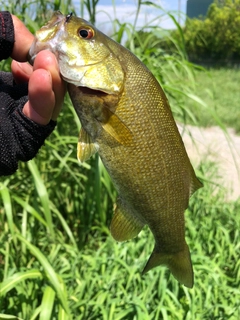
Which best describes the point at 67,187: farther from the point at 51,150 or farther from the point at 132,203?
the point at 132,203

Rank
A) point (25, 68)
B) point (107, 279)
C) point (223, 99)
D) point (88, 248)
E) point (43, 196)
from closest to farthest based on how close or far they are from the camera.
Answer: point (25, 68)
point (43, 196)
point (107, 279)
point (88, 248)
point (223, 99)

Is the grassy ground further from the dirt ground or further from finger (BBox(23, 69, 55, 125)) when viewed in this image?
finger (BBox(23, 69, 55, 125))

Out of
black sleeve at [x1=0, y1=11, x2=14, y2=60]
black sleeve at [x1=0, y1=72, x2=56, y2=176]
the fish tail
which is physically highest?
black sleeve at [x1=0, y1=11, x2=14, y2=60]

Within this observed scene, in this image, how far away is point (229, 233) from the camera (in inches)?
98.3

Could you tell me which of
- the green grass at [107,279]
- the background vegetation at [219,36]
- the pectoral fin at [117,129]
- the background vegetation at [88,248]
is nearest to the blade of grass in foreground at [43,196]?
the background vegetation at [88,248]

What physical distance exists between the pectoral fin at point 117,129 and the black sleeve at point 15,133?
0.17 metres

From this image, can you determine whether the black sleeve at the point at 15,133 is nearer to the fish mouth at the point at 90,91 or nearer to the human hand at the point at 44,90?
the human hand at the point at 44,90

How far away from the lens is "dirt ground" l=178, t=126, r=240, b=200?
344 cm

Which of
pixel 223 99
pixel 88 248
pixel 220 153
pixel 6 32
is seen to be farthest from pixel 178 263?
pixel 223 99

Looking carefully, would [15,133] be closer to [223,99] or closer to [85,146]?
[85,146]

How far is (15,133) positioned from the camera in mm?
1055

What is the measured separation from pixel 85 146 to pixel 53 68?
8.4 inches

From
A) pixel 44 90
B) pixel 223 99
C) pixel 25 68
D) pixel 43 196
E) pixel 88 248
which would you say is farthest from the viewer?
pixel 223 99

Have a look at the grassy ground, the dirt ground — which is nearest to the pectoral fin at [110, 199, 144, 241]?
the dirt ground
